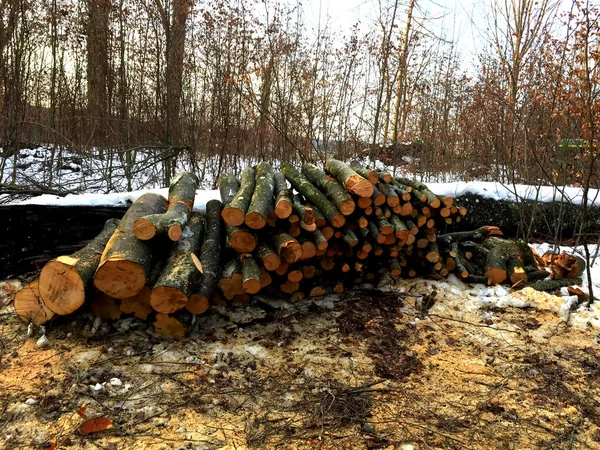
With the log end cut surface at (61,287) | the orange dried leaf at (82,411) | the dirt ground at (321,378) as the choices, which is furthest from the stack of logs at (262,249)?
the orange dried leaf at (82,411)

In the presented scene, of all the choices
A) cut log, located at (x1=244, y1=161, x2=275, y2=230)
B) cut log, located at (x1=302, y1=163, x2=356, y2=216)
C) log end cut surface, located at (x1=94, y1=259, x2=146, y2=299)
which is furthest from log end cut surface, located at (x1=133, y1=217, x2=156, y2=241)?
cut log, located at (x1=302, y1=163, x2=356, y2=216)

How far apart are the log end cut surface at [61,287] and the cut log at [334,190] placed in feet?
8.06

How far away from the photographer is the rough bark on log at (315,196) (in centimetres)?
383

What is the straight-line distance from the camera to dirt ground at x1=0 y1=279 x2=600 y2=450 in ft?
7.11

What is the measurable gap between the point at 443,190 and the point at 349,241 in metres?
2.54

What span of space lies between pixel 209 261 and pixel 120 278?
0.80 metres

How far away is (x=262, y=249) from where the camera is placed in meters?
3.59

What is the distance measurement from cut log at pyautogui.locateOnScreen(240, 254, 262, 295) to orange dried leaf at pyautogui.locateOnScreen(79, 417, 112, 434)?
1.46 meters

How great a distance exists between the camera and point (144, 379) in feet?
8.88

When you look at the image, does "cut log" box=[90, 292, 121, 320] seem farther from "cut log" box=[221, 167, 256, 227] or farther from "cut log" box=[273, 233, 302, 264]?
"cut log" box=[273, 233, 302, 264]

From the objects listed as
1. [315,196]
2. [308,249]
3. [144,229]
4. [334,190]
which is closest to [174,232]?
[144,229]

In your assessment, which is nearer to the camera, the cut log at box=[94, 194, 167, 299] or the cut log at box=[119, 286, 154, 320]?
the cut log at box=[94, 194, 167, 299]

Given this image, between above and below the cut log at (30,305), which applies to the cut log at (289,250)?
above

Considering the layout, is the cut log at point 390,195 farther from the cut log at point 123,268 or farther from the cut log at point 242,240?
the cut log at point 123,268
